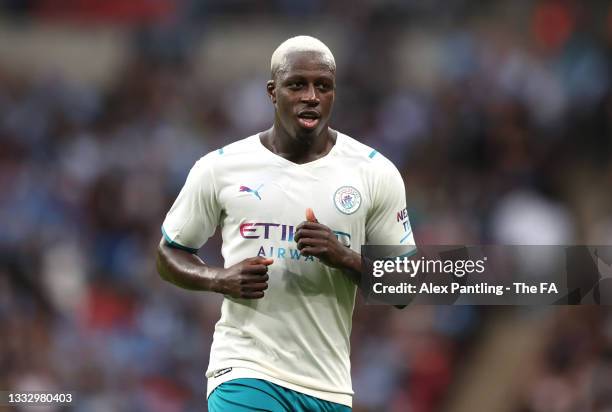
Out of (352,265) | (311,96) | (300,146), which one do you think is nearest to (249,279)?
(352,265)

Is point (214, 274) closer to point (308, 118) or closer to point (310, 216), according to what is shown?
point (310, 216)

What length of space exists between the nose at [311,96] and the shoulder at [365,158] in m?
0.31

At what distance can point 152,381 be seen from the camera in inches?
378

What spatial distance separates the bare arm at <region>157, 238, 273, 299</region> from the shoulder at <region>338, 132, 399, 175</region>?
640 millimetres

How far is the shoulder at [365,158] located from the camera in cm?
511

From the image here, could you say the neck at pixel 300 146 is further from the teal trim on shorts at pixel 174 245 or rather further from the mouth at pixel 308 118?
the teal trim on shorts at pixel 174 245

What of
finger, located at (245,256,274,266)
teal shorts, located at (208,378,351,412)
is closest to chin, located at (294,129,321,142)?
finger, located at (245,256,274,266)

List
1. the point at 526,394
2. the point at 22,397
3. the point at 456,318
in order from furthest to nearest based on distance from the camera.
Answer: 1. the point at 456,318
2. the point at 526,394
3. the point at 22,397

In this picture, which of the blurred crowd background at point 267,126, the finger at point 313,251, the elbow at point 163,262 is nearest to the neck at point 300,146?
the finger at point 313,251

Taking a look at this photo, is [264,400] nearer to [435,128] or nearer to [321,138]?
[321,138]

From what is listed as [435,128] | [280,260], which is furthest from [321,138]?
[435,128]

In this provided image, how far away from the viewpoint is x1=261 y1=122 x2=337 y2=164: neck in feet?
16.7

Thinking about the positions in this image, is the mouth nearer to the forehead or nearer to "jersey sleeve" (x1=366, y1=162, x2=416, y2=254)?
the forehead

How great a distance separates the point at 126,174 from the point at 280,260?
22.9ft
